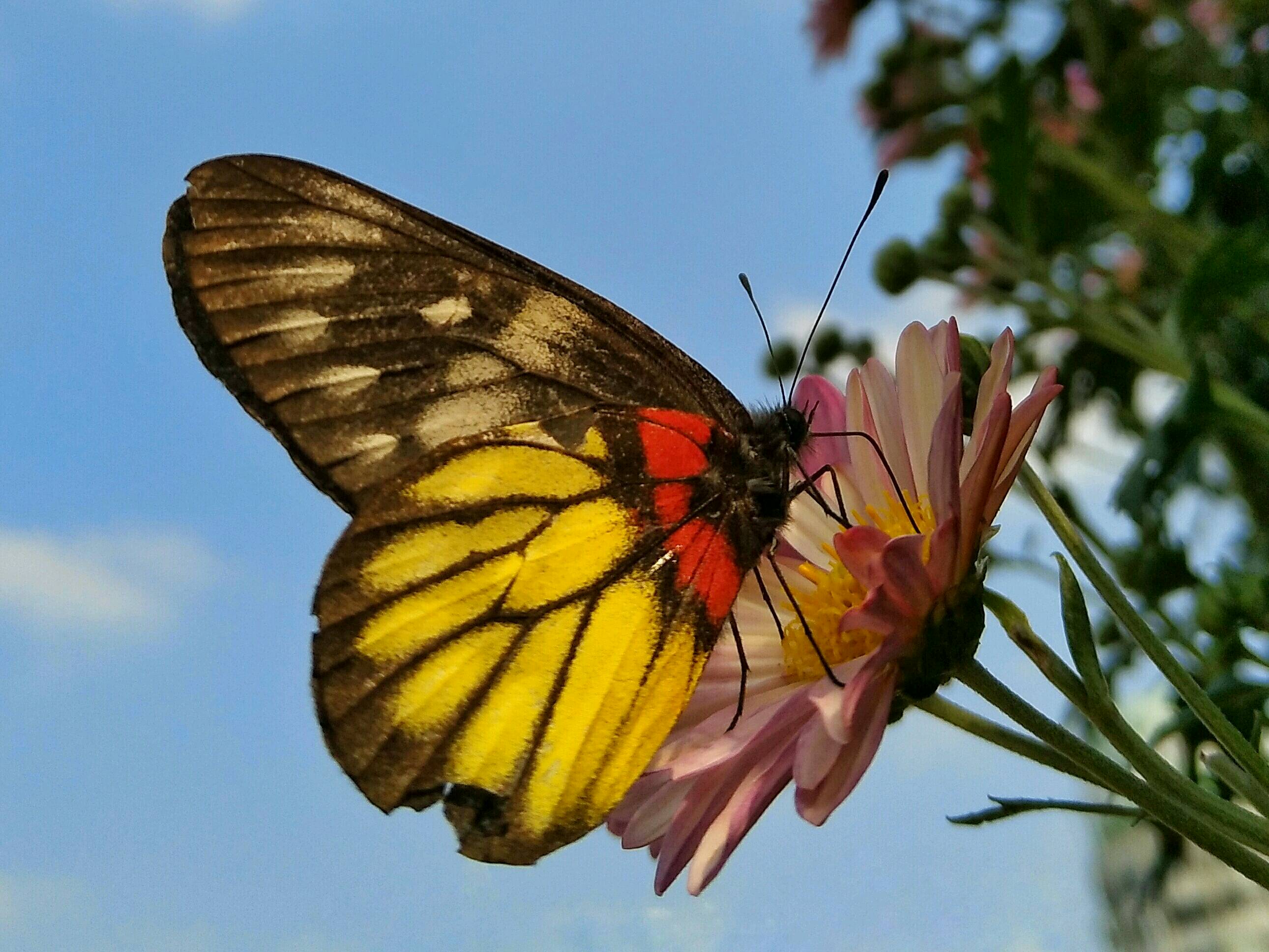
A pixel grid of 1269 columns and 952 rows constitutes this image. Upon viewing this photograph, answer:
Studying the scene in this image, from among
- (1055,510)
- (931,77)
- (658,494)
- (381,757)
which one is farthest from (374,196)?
(931,77)

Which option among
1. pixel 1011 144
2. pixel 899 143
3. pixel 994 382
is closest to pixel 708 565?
pixel 994 382

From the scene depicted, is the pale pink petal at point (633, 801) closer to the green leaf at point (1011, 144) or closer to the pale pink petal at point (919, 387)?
the pale pink petal at point (919, 387)

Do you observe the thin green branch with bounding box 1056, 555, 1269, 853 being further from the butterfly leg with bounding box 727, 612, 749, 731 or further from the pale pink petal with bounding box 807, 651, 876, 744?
the butterfly leg with bounding box 727, 612, 749, 731

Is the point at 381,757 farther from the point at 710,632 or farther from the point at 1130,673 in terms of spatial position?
the point at 1130,673

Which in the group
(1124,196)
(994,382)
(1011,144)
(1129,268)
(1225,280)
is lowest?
(994,382)

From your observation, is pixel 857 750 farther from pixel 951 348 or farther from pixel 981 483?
pixel 951 348
